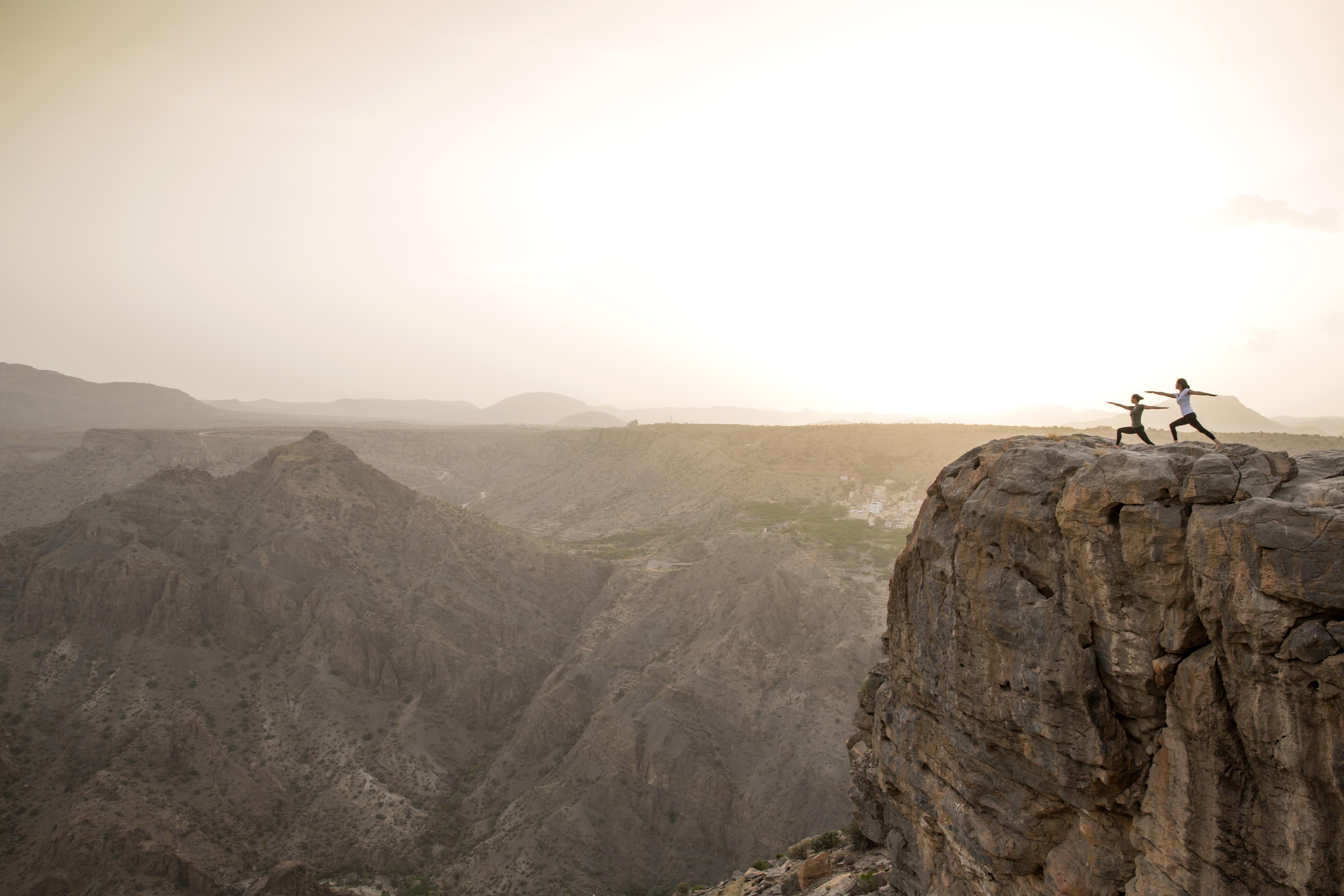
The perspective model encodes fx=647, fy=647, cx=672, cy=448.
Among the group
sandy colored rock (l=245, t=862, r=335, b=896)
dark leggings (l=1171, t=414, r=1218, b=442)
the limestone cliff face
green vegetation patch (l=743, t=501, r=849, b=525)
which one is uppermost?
dark leggings (l=1171, t=414, r=1218, b=442)

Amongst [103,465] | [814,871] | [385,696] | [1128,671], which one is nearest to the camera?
[1128,671]

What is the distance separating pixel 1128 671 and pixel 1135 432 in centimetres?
593

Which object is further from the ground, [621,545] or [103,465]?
[103,465]

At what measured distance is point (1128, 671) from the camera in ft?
39.7

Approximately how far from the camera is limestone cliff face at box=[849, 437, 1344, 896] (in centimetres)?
973

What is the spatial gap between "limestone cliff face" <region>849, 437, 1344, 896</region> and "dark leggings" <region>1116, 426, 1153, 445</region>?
1.36 ft

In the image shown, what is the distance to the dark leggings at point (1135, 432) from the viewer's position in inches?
567

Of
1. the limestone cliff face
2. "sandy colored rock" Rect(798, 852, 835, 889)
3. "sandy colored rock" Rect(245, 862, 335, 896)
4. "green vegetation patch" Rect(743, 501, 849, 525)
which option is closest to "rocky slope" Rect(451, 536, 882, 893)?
"sandy colored rock" Rect(245, 862, 335, 896)

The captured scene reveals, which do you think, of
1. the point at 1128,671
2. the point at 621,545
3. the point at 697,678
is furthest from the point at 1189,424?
the point at 621,545

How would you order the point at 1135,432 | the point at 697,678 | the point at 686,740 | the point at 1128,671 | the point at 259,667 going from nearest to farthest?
the point at 1128,671 → the point at 1135,432 → the point at 686,740 → the point at 259,667 → the point at 697,678

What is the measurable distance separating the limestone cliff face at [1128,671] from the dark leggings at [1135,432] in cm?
41

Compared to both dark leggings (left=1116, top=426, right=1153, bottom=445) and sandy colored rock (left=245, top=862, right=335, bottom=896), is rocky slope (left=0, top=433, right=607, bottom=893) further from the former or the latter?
A: dark leggings (left=1116, top=426, right=1153, bottom=445)

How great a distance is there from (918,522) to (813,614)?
3655cm

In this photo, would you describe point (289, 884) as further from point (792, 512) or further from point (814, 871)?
point (792, 512)
